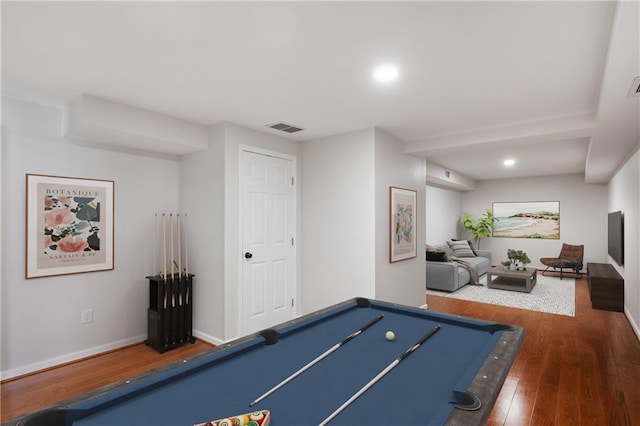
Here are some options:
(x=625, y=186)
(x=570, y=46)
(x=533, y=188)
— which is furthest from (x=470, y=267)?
(x=570, y=46)

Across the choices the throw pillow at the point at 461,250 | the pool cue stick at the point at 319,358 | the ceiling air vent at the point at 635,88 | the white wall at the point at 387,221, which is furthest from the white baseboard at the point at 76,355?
the throw pillow at the point at 461,250

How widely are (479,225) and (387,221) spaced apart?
6038 mm

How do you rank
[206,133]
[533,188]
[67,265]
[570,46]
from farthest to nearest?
1. [533,188]
2. [206,133]
3. [67,265]
4. [570,46]

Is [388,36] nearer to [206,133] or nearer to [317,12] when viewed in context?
[317,12]

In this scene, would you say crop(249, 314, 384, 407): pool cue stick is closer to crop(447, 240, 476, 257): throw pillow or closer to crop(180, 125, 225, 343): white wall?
crop(180, 125, 225, 343): white wall

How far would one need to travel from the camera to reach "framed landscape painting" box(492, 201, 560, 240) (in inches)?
326

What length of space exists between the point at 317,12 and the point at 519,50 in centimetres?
128

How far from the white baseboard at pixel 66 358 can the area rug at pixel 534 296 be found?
15.8ft

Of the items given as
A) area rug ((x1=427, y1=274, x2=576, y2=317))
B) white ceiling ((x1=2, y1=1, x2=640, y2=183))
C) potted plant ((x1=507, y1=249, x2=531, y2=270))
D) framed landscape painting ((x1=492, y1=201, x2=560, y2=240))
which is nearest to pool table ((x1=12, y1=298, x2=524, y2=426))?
white ceiling ((x1=2, y1=1, x2=640, y2=183))

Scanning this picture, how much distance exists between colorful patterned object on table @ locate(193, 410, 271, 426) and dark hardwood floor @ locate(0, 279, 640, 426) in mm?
1957

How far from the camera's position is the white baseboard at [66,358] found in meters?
2.87

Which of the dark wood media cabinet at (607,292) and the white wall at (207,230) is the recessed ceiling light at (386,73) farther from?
the dark wood media cabinet at (607,292)

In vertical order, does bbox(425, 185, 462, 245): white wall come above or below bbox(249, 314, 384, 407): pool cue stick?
above

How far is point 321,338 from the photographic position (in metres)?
1.84
